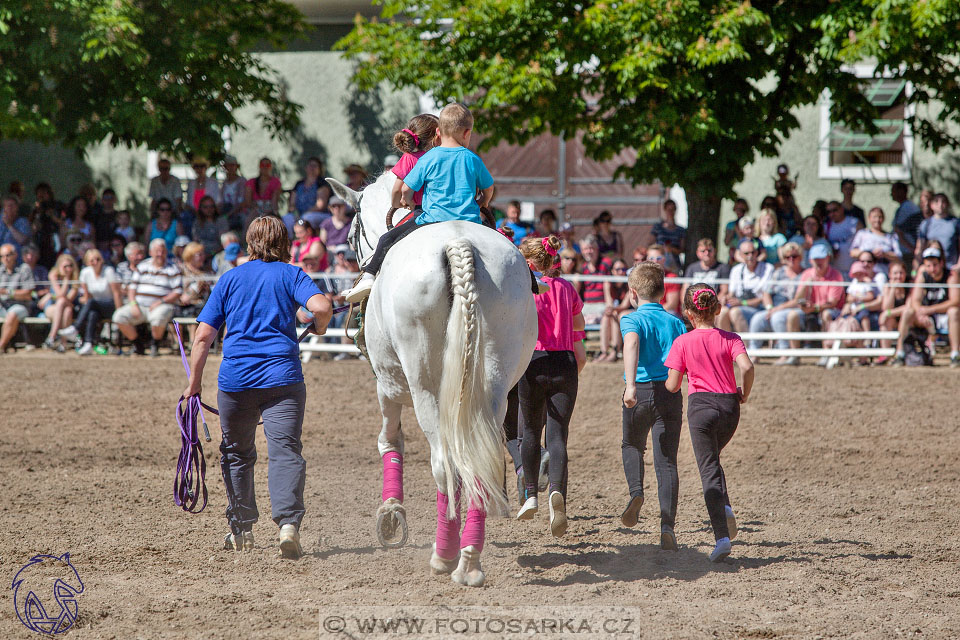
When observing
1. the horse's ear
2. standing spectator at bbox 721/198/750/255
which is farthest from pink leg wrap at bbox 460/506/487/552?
standing spectator at bbox 721/198/750/255

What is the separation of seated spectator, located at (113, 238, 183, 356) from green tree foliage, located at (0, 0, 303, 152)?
2.01m

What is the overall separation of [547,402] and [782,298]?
7861mm

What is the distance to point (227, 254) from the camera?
44.1 feet

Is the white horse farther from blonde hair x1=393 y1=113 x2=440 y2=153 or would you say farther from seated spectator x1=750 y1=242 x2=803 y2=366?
seated spectator x1=750 y1=242 x2=803 y2=366

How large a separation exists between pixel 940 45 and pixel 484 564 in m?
9.85

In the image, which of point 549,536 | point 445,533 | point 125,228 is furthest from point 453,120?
point 125,228

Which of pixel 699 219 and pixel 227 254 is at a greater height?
pixel 699 219

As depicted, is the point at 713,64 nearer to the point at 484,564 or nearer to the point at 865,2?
the point at 865,2

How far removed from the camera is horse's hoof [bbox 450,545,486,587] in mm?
4559

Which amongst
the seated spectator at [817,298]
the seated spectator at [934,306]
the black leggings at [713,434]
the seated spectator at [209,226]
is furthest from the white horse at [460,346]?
the seated spectator at [209,226]

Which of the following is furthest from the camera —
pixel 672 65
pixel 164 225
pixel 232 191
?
pixel 232 191

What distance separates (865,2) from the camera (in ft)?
38.5

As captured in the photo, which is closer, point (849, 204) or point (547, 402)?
point (547, 402)

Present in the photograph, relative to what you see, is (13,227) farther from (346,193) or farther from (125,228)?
(346,193)
